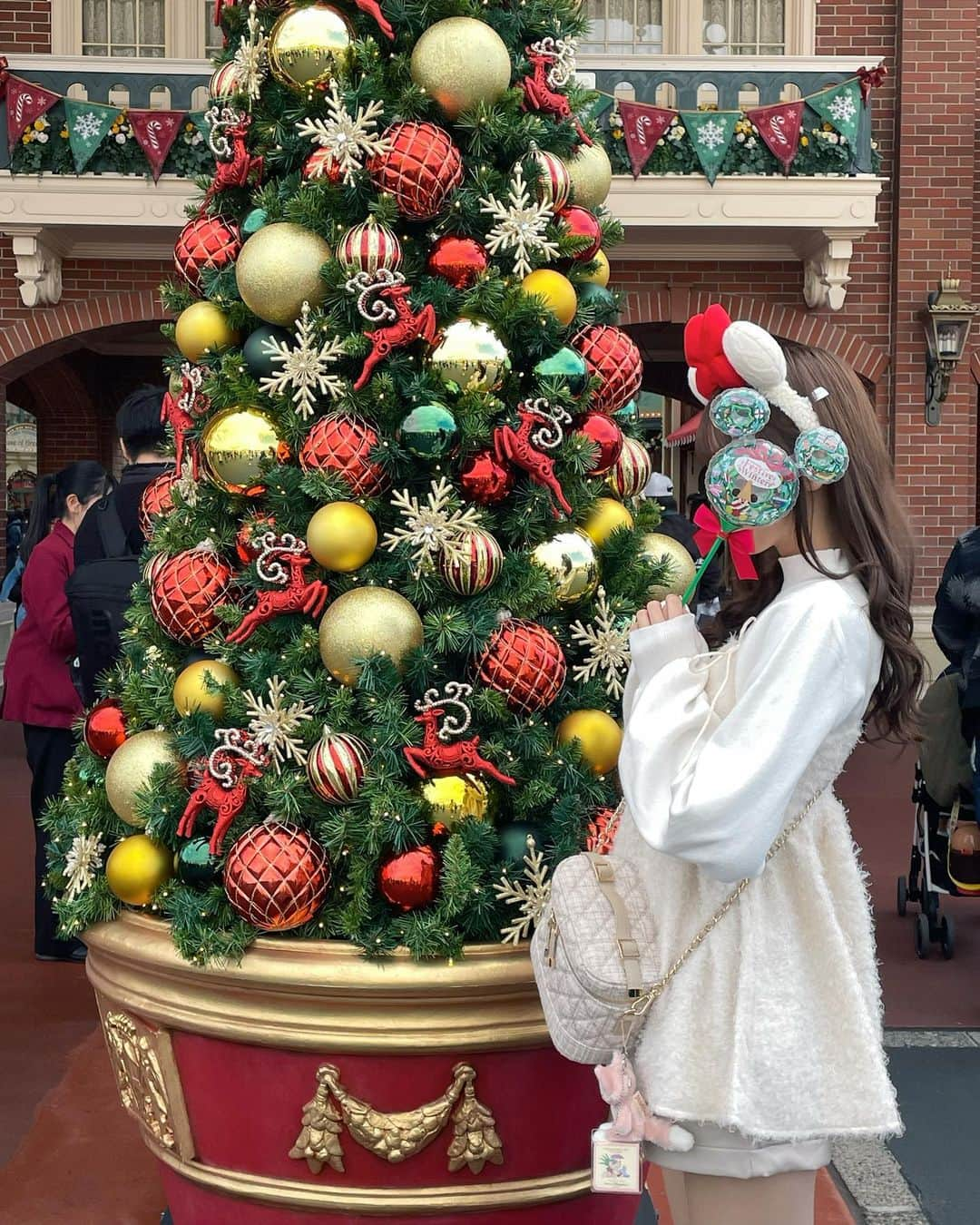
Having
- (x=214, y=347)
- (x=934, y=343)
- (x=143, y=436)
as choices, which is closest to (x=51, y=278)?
(x=934, y=343)

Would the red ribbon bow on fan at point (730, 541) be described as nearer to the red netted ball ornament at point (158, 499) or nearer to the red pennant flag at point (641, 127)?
the red netted ball ornament at point (158, 499)

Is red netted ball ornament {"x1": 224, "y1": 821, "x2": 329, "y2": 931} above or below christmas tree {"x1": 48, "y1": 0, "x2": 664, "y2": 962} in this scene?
below

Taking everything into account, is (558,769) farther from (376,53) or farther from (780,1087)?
(376,53)

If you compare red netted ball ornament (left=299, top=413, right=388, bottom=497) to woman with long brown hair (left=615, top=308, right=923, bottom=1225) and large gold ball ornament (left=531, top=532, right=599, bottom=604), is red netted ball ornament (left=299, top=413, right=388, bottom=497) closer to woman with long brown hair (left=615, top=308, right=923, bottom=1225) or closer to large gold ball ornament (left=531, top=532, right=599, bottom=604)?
large gold ball ornament (left=531, top=532, right=599, bottom=604)

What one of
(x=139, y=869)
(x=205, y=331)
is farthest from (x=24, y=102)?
(x=139, y=869)

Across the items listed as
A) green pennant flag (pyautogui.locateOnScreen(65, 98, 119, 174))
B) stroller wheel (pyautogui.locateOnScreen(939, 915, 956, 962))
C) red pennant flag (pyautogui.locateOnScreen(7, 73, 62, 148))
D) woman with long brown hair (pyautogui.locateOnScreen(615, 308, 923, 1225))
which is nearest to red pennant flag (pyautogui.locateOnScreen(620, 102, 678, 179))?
green pennant flag (pyautogui.locateOnScreen(65, 98, 119, 174))

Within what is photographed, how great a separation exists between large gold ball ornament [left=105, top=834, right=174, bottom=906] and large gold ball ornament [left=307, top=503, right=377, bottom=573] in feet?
1.95

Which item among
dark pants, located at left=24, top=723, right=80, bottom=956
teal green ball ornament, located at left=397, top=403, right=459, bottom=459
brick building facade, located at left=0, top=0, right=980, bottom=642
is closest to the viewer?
teal green ball ornament, located at left=397, top=403, right=459, bottom=459

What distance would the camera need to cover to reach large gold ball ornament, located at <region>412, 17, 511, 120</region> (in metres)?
2.38

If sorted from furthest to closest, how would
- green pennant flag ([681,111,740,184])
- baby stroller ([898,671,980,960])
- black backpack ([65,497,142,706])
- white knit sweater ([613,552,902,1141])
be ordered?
1. green pennant flag ([681,111,740,184])
2. baby stroller ([898,671,980,960])
3. black backpack ([65,497,142,706])
4. white knit sweater ([613,552,902,1141])

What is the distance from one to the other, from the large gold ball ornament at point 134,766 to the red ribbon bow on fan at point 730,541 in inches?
42.4

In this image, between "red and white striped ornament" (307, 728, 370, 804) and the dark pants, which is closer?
"red and white striped ornament" (307, 728, 370, 804)

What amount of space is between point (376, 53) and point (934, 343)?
9572mm

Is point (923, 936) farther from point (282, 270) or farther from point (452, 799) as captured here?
point (282, 270)
